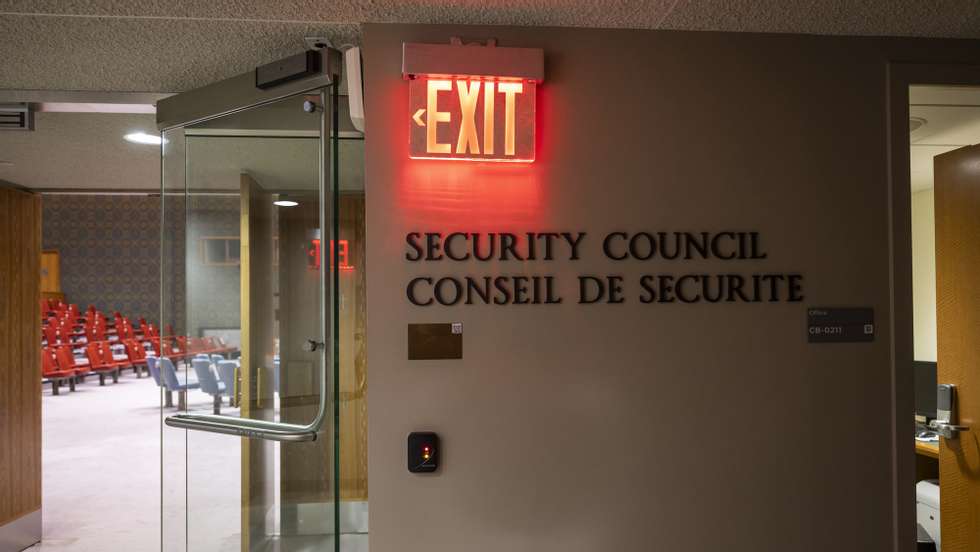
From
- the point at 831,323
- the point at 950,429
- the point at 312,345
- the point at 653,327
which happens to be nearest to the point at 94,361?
the point at 312,345

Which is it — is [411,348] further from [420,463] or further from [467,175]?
[467,175]

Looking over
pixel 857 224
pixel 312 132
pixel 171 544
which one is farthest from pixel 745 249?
pixel 171 544

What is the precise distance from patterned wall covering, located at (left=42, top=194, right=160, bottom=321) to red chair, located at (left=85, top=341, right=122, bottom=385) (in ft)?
14.2

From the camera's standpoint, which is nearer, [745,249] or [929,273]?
[745,249]

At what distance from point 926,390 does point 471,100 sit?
3668 millimetres

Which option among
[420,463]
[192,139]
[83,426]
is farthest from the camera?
[83,426]

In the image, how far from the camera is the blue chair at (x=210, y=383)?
2.24 meters

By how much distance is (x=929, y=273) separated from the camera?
14.4 feet

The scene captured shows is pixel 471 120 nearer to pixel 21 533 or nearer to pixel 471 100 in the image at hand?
pixel 471 100

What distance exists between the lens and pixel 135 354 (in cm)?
1175

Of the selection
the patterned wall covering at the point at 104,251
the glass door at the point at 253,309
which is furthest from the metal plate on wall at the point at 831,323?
the patterned wall covering at the point at 104,251

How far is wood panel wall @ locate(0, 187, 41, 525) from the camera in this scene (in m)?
4.05

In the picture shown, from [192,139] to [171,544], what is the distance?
1733 millimetres

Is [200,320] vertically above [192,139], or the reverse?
[192,139]
